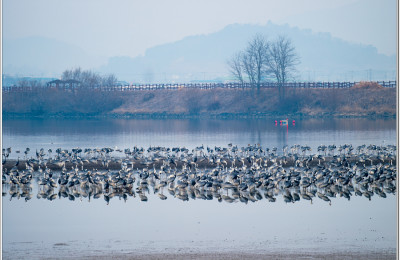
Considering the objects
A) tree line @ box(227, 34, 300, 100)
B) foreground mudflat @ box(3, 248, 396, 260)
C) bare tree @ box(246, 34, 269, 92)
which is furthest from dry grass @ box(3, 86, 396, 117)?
foreground mudflat @ box(3, 248, 396, 260)

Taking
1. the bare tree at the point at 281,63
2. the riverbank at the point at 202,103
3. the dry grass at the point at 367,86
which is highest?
the bare tree at the point at 281,63

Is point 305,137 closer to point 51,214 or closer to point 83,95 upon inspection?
point 51,214

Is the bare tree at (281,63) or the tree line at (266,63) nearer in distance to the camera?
the bare tree at (281,63)

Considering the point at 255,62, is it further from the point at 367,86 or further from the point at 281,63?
the point at 367,86

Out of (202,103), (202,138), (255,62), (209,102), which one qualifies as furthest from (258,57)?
(202,138)

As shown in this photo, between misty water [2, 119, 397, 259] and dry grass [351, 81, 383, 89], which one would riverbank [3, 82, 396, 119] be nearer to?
dry grass [351, 81, 383, 89]

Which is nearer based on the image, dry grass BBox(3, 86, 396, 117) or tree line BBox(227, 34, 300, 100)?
dry grass BBox(3, 86, 396, 117)

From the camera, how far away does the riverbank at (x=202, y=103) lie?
80375 mm

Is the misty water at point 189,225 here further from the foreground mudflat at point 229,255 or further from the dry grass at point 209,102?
the dry grass at point 209,102

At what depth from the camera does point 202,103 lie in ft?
295

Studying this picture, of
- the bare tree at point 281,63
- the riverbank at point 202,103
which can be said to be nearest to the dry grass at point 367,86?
the riverbank at point 202,103

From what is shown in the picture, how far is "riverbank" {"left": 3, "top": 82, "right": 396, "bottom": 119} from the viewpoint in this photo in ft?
264

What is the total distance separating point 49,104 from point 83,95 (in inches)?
212

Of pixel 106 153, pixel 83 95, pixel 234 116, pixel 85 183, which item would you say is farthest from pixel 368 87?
pixel 85 183
